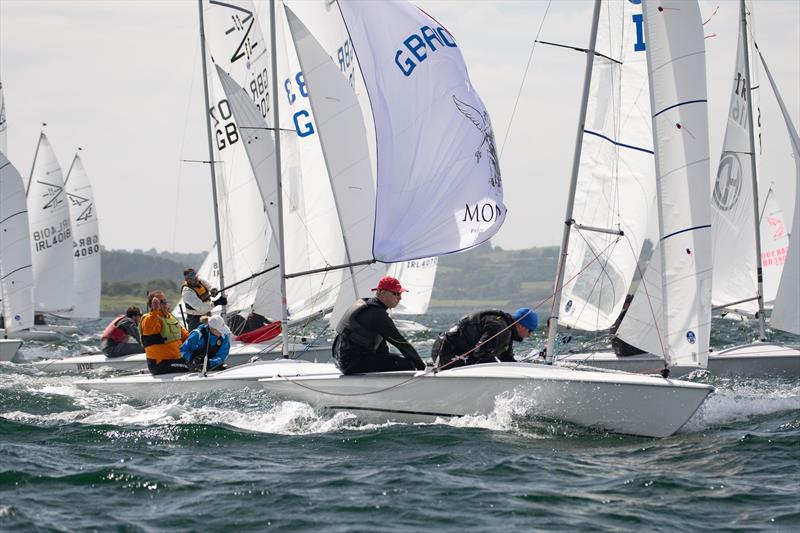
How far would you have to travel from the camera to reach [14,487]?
7055mm

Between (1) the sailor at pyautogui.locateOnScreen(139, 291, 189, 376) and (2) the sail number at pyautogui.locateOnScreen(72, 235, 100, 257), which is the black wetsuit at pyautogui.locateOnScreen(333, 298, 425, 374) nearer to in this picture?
(1) the sailor at pyautogui.locateOnScreen(139, 291, 189, 376)

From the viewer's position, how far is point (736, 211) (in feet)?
52.1

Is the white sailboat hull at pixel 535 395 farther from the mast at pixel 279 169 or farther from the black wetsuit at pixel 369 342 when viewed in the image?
the mast at pixel 279 169

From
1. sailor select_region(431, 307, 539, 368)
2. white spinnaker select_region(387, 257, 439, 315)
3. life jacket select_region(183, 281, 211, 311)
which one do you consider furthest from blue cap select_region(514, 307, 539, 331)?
white spinnaker select_region(387, 257, 439, 315)

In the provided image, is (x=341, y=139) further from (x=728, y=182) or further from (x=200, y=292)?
(x=728, y=182)

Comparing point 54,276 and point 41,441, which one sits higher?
point 54,276

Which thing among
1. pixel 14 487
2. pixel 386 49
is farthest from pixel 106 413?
pixel 386 49

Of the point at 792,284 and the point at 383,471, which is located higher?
the point at 792,284

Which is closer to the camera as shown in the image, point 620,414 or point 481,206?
point 620,414

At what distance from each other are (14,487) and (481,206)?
15.5ft

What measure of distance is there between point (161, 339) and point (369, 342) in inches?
124

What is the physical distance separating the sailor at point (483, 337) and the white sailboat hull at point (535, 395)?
0.30m

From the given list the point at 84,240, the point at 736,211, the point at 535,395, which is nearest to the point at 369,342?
the point at 535,395

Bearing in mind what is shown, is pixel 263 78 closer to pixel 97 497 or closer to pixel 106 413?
pixel 106 413
